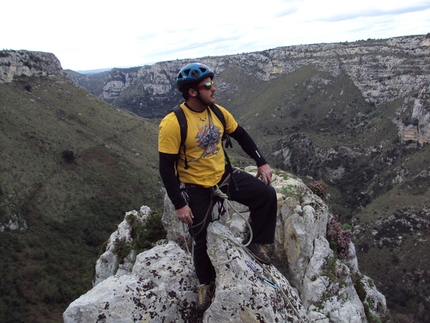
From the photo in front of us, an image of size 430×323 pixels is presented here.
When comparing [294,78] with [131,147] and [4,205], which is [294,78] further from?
[4,205]

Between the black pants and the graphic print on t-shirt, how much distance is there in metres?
0.60

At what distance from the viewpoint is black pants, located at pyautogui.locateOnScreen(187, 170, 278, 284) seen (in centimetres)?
497

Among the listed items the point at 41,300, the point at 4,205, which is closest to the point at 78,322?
the point at 41,300

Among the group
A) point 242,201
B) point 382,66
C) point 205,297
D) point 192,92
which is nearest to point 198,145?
point 192,92

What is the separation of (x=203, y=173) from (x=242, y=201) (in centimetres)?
98

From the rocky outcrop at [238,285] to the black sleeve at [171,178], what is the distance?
2.95 feet

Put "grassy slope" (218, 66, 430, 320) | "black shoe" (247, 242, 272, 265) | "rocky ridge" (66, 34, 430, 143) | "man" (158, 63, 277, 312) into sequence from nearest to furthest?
"man" (158, 63, 277, 312)
"black shoe" (247, 242, 272, 265)
"grassy slope" (218, 66, 430, 320)
"rocky ridge" (66, 34, 430, 143)

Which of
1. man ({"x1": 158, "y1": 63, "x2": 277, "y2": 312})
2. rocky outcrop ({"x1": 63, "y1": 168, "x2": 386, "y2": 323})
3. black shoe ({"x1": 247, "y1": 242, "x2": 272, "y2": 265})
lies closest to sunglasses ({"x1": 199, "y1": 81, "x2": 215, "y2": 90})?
man ({"x1": 158, "y1": 63, "x2": 277, "y2": 312})

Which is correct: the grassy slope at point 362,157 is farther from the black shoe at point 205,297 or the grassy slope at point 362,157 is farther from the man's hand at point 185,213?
the man's hand at point 185,213

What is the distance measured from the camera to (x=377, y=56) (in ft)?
400

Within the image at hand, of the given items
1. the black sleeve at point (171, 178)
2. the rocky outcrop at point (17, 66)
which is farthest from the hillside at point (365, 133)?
the rocky outcrop at point (17, 66)

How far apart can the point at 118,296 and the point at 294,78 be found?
152 metres

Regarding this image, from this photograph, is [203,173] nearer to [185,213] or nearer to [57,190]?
[185,213]

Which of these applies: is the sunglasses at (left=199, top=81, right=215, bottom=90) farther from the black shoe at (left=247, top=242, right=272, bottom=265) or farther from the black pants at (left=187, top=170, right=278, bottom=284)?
the black shoe at (left=247, top=242, right=272, bottom=265)
